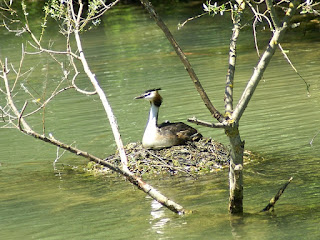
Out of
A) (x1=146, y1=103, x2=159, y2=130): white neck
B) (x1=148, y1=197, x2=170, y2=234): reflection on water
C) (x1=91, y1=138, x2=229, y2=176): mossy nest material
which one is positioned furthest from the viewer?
(x1=146, y1=103, x2=159, y2=130): white neck

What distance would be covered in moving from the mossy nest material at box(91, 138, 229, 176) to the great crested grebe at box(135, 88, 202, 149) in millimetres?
92

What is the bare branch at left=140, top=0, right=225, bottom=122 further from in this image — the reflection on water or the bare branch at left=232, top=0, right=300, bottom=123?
the reflection on water

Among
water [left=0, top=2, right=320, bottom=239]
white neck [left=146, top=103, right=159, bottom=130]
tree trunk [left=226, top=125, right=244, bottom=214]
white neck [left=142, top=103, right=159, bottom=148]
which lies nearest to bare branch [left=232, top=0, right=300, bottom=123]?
tree trunk [left=226, top=125, right=244, bottom=214]

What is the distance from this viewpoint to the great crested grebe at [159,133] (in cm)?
1016

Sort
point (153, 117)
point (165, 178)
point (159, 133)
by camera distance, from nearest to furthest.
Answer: point (165, 178) < point (159, 133) < point (153, 117)

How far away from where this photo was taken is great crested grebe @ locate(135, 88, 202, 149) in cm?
1016

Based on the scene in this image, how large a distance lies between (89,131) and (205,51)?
9494 mm

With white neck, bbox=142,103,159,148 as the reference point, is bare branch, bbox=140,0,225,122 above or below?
above

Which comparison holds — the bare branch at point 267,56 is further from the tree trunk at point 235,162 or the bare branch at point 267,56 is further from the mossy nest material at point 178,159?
the mossy nest material at point 178,159

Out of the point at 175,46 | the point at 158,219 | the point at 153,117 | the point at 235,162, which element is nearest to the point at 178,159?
the point at 153,117

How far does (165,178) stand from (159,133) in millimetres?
830

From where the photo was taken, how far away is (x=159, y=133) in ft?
33.5

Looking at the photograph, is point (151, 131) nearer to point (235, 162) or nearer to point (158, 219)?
point (158, 219)

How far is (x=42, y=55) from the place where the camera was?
23.1 meters
